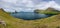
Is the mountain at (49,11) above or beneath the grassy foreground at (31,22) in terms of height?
above

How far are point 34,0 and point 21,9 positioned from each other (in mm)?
525

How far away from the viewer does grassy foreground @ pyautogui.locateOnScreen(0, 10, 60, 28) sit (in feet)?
16.5

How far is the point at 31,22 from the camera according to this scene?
5098mm

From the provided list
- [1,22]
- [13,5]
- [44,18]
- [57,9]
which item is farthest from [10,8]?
[57,9]

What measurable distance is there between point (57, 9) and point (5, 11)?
67.0 inches

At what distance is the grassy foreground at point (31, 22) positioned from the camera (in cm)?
503

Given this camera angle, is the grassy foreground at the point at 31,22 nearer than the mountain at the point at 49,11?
Yes

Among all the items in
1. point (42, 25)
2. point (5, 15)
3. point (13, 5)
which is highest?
point (13, 5)

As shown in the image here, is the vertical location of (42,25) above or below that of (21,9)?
below

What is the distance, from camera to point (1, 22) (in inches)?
198

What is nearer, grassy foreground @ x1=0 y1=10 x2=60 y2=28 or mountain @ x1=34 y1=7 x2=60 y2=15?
grassy foreground @ x1=0 y1=10 x2=60 y2=28

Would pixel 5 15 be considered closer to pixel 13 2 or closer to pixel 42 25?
pixel 13 2

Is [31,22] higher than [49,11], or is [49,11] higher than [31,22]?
[49,11]

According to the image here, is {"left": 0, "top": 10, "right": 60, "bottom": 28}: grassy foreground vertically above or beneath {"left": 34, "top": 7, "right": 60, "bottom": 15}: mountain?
beneath
